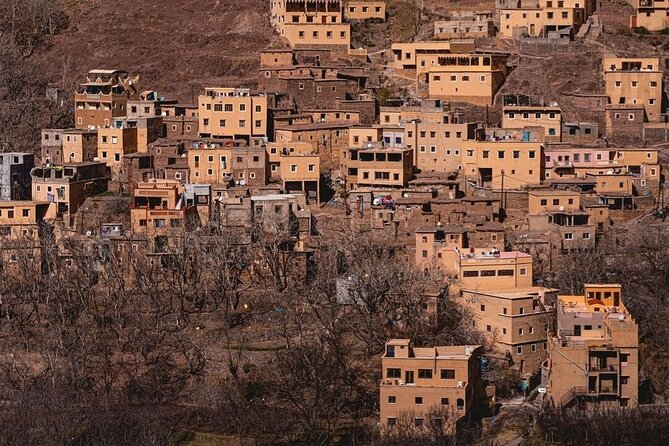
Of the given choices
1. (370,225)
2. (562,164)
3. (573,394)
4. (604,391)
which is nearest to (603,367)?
(604,391)

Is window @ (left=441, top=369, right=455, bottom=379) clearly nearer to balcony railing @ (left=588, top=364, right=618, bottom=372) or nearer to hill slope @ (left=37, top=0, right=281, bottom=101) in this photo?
balcony railing @ (left=588, top=364, right=618, bottom=372)

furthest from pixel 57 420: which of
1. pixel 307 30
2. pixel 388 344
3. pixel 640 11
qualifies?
pixel 640 11

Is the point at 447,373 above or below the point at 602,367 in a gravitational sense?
below

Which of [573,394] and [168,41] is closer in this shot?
[573,394]

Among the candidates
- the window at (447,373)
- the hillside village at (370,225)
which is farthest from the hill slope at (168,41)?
the window at (447,373)

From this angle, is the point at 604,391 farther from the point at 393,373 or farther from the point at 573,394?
the point at 393,373

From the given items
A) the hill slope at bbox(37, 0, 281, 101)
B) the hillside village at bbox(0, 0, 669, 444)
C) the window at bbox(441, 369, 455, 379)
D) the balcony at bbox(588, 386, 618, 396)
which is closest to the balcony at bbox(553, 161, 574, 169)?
the hillside village at bbox(0, 0, 669, 444)

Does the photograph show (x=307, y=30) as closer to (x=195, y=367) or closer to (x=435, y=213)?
(x=435, y=213)

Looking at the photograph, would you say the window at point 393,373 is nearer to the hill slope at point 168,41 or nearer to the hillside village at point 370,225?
the hillside village at point 370,225
